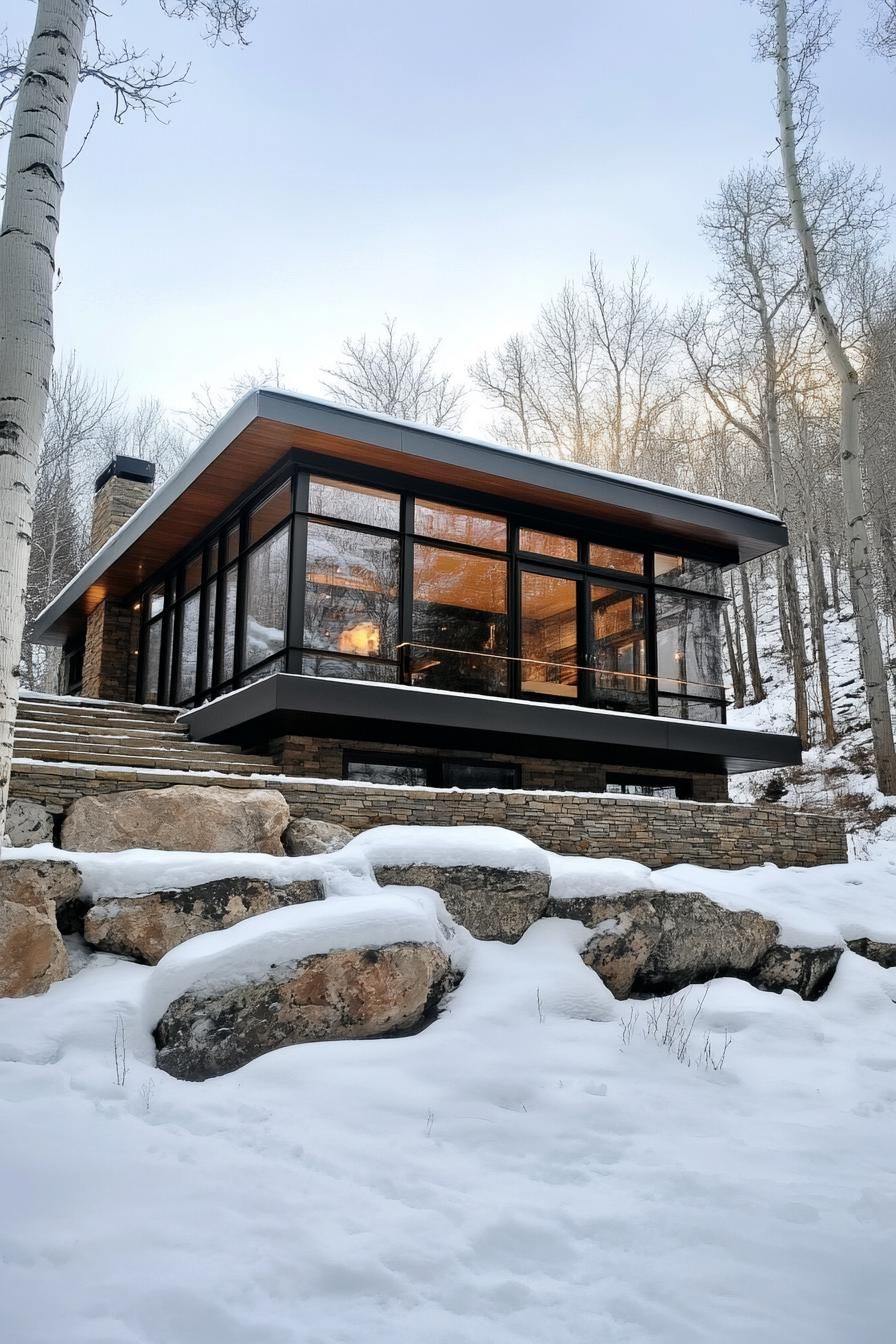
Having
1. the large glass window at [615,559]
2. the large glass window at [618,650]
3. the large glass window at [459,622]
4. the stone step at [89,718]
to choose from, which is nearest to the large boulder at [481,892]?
the large glass window at [459,622]

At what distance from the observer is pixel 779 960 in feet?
19.2

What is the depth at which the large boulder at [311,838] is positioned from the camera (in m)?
5.85

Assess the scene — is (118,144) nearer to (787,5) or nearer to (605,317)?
(787,5)

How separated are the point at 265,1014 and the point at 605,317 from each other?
24483 mm

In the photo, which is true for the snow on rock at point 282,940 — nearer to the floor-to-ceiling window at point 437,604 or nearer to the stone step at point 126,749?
the stone step at point 126,749

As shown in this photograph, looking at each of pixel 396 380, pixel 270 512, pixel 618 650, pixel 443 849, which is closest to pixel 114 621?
pixel 270 512

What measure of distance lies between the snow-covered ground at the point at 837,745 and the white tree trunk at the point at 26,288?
969 centimetres

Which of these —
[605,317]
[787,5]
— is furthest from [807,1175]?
[605,317]

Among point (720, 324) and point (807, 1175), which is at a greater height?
point (720, 324)

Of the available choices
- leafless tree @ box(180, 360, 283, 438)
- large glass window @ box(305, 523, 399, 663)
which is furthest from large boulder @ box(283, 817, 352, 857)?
leafless tree @ box(180, 360, 283, 438)

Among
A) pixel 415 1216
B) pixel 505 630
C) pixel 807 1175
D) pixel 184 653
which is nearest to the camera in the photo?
pixel 415 1216

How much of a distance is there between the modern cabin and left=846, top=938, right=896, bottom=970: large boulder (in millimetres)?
4223

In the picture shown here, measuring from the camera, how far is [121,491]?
1594 cm

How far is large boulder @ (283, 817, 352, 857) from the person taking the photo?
19.2ft
